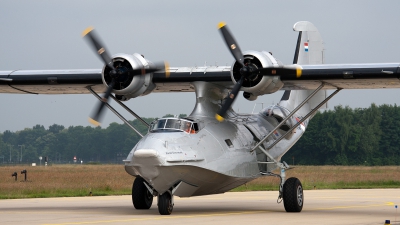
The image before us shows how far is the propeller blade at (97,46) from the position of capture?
800 inches

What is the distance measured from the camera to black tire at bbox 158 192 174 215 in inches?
701

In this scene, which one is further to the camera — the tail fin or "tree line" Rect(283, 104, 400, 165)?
"tree line" Rect(283, 104, 400, 165)

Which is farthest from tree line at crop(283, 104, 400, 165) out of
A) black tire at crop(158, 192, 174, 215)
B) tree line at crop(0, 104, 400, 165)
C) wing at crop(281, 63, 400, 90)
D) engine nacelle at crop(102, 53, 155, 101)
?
black tire at crop(158, 192, 174, 215)

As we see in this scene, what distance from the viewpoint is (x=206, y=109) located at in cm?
2036

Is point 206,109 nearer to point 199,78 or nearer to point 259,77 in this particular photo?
point 199,78

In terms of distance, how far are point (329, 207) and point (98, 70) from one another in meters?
8.35

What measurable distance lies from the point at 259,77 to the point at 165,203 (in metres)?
4.44

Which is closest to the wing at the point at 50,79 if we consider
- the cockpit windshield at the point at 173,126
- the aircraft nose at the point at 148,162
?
the cockpit windshield at the point at 173,126

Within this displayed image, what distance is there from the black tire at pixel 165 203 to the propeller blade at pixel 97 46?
4.36 metres

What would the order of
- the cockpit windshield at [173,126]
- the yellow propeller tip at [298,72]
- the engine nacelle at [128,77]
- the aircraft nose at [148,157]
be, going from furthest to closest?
the engine nacelle at [128,77]
the yellow propeller tip at [298,72]
the cockpit windshield at [173,126]
the aircraft nose at [148,157]

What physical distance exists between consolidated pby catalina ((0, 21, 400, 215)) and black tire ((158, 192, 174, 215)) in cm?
3

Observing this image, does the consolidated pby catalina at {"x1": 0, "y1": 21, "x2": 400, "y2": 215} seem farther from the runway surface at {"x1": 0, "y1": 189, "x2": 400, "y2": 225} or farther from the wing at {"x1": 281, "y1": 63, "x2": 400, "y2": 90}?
the runway surface at {"x1": 0, "y1": 189, "x2": 400, "y2": 225}

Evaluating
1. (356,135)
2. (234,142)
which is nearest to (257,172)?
(234,142)

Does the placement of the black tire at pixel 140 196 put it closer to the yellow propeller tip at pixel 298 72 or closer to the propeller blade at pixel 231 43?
the propeller blade at pixel 231 43
